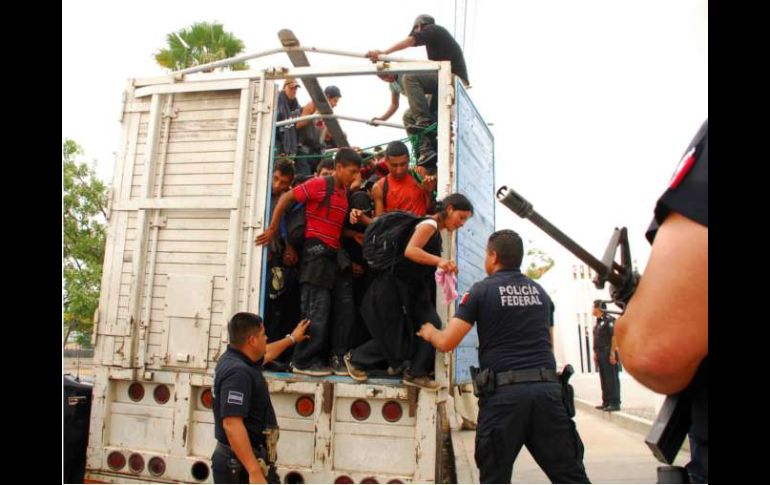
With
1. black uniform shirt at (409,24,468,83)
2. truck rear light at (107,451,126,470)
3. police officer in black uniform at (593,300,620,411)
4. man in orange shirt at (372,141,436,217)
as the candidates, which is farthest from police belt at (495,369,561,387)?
police officer in black uniform at (593,300,620,411)

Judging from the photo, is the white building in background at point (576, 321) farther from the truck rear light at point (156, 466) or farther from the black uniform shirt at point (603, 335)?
the truck rear light at point (156, 466)

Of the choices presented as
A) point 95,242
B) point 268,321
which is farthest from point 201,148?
point 95,242

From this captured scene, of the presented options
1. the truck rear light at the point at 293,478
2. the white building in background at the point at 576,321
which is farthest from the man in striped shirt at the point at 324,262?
the white building in background at the point at 576,321

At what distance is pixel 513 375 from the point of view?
3035mm

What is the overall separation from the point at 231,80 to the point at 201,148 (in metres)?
0.56

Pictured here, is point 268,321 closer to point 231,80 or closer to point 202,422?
point 202,422

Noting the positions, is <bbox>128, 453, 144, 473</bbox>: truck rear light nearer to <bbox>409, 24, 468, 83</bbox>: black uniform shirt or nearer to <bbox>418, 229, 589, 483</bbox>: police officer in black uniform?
<bbox>418, 229, 589, 483</bbox>: police officer in black uniform

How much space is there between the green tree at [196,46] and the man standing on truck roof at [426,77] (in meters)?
9.44

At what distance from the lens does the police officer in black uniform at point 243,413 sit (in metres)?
2.92

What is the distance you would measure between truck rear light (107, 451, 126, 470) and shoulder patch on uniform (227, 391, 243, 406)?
1512mm

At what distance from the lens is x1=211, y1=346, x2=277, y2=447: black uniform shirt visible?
297 centimetres

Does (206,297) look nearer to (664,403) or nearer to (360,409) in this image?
(360,409)
